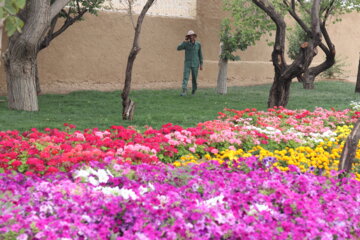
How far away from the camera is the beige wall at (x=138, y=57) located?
51.0 ft

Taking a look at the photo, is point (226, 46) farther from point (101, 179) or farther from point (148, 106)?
point (101, 179)

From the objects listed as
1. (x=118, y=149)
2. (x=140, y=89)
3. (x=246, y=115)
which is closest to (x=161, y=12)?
(x=140, y=89)

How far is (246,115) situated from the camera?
9867 millimetres

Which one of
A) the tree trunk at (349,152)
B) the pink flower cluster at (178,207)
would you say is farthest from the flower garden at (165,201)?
the tree trunk at (349,152)

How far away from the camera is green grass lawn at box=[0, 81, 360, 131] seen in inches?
364

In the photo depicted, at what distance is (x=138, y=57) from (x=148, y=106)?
17.9 feet

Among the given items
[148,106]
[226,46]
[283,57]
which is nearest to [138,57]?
[226,46]

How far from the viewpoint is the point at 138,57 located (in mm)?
17438

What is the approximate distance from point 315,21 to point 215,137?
6157mm

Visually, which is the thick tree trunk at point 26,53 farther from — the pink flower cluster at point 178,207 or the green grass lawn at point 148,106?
the pink flower cluster at point 178,207

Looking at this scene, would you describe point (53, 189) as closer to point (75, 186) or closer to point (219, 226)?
point (75, 186)

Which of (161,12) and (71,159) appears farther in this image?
(161,12)

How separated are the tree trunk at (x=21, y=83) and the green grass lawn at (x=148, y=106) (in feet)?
1.07

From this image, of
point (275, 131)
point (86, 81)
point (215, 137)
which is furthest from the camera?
point (86, 81)
